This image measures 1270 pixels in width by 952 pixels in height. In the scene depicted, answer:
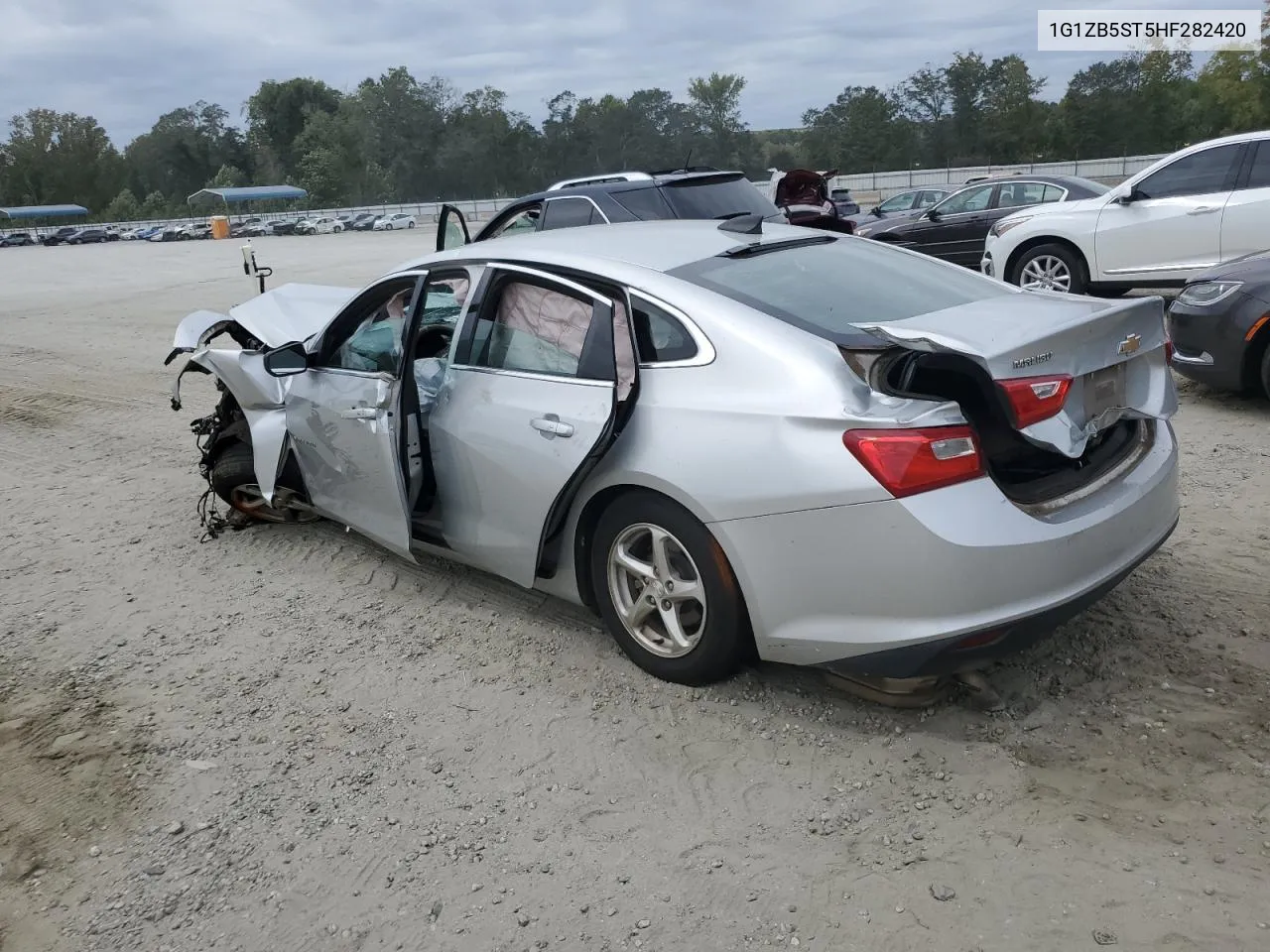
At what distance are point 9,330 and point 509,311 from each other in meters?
15.2

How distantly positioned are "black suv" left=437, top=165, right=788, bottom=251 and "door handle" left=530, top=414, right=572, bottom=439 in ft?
17.2

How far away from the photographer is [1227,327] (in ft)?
22.1

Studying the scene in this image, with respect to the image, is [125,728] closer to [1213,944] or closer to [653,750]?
[653,750]

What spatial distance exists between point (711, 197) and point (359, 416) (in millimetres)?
5625

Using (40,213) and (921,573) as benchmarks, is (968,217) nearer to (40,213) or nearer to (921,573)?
(921,573)

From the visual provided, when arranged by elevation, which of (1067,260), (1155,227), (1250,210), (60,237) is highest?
(60,237)

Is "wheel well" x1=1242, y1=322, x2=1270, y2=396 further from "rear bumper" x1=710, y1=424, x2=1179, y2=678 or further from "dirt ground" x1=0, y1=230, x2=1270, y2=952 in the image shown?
"rear bumper" x1=710, y1=424, x2=1179, y2=678

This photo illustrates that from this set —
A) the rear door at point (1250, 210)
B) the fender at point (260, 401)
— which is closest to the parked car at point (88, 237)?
the fender at point (260, 401)

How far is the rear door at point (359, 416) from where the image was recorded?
4457 mm

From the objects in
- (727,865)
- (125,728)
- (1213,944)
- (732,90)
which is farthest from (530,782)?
(732,90)

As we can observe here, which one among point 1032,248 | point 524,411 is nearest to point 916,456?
point 524,411

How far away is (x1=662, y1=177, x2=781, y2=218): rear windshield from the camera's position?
9200mm

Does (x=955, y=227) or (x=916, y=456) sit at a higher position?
(x=955, y=227)

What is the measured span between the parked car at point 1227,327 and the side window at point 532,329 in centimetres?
490
